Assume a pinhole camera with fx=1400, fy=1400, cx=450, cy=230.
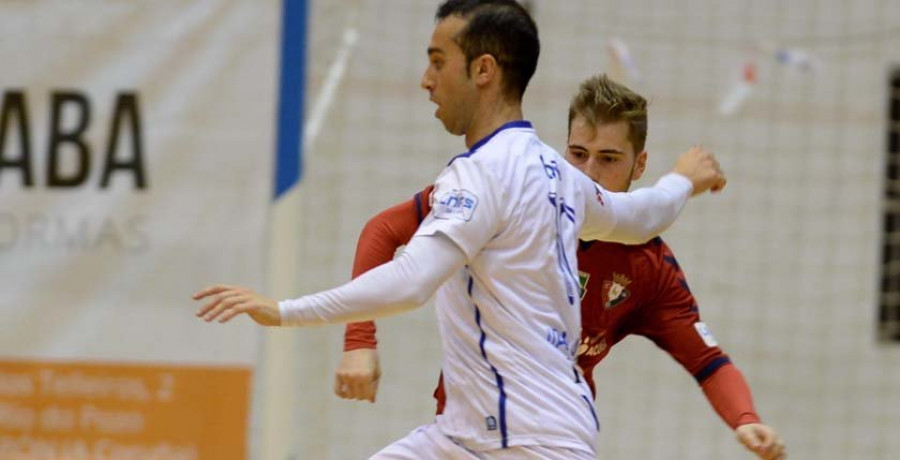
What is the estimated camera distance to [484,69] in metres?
2.77

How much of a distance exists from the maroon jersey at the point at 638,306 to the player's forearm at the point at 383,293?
80cm

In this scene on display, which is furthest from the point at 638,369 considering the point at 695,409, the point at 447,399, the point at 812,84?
the point at 447,399

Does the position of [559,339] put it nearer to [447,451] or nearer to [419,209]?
[447,451]

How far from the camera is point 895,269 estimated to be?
7207mm

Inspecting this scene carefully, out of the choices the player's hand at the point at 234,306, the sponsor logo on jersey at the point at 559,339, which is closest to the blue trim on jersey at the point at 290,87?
the sponsor logo on jersey at the point at 559,339

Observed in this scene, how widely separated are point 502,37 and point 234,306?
2.52 feet

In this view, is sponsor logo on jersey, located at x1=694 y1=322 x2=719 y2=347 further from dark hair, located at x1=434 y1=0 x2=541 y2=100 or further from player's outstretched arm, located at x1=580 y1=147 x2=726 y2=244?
dark hair, located at x1=434 y1=0 x2=541 y2=100

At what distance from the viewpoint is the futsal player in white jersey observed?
264 centimetres

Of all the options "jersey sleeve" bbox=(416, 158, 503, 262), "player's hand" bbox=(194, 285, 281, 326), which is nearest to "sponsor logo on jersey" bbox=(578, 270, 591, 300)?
"jersey sleeve" bbox=(416, 158, 503, 262)

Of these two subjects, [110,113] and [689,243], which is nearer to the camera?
[110,113]

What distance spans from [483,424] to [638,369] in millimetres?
4187

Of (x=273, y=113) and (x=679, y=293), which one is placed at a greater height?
(x=273, y=113)

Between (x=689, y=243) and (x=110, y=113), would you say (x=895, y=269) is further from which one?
(x=110, y=113)

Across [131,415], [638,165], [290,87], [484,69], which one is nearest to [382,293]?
[484,69]
